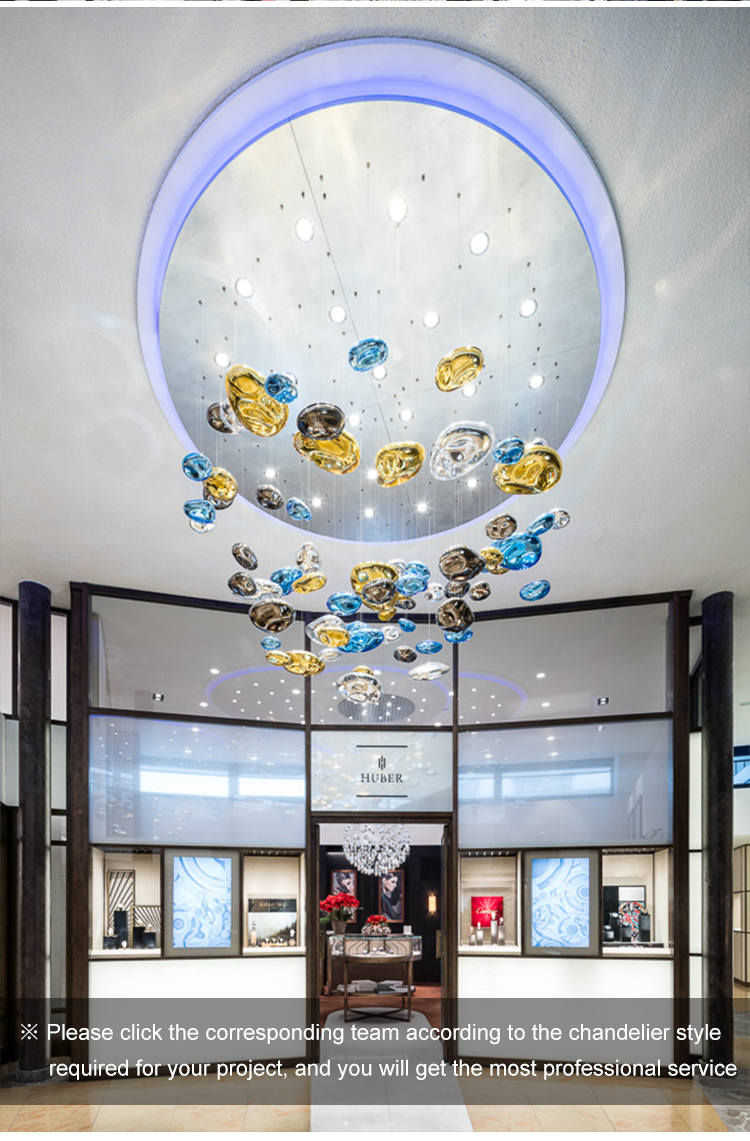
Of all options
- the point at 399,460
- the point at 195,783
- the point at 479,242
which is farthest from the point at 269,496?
the point at 195,783

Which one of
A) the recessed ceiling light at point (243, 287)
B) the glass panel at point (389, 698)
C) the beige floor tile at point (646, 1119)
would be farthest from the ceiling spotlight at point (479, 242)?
the beige floor tile at point (646, 1119)

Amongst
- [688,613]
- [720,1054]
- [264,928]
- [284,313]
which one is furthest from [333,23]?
[720,1054]

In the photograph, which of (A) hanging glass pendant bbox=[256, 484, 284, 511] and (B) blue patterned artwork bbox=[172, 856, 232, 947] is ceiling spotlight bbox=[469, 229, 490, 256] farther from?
(B) blue patterned artwork bbox=[172, 856, 232, 947]

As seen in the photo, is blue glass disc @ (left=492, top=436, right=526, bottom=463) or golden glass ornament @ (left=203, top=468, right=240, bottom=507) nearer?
blue glass disc @ (left=492, top=436, right=526, bottom=463)

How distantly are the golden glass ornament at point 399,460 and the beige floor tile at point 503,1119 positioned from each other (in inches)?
197

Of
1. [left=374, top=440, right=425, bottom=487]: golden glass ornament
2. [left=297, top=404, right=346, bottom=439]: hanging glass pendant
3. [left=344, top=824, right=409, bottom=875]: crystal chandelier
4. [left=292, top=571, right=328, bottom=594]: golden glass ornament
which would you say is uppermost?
[left=297, top=404, right=346, bottom=439]: hanging glass pendant

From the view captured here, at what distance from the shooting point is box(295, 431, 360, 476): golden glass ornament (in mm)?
3484

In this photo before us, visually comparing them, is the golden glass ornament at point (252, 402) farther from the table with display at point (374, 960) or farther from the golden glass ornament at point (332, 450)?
the table with display at point (374, 960)

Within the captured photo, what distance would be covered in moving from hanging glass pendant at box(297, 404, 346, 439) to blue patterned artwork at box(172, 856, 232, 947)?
19.3ft

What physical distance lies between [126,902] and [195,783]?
1228 millimetres

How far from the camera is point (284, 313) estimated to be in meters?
4.39

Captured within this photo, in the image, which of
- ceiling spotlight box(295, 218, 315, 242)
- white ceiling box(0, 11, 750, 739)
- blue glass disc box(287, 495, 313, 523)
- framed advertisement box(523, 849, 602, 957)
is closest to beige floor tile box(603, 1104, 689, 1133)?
framed advertisement box(523, 849, 602, 957)

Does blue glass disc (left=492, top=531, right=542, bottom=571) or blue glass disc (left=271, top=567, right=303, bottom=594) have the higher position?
blue glass disc (left=492, top=531, right=542, bottom=571)

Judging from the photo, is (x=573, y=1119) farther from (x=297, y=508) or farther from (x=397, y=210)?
(x=397, y=210)
